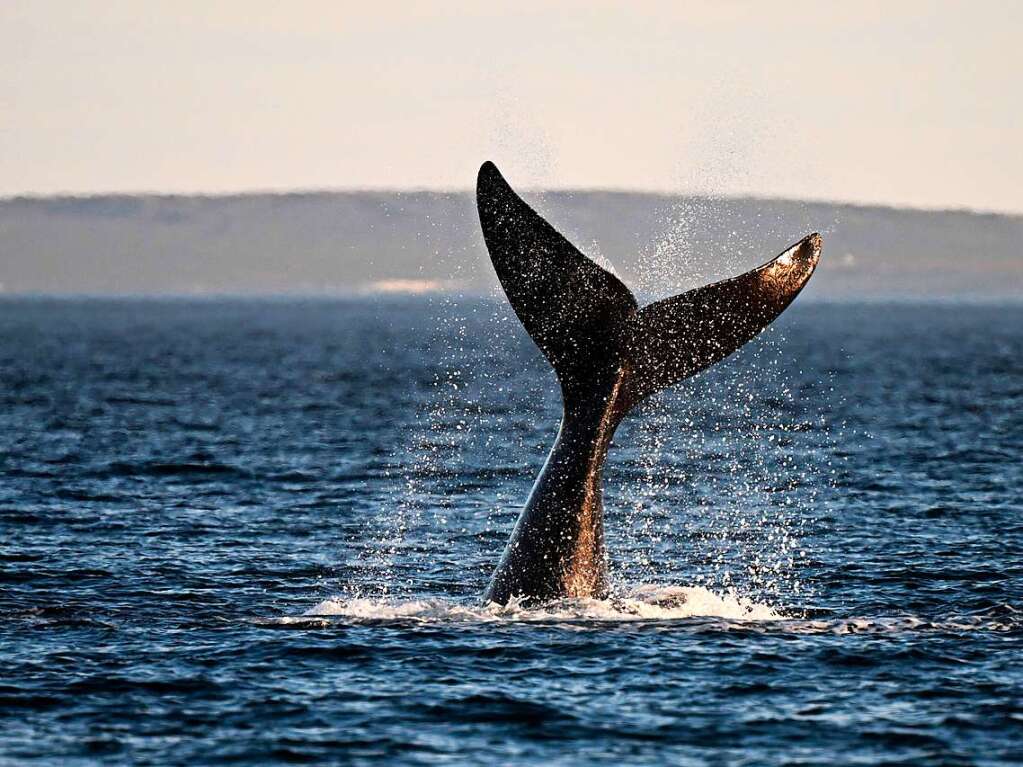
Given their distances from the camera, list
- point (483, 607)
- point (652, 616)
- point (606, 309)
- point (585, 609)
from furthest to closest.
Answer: point (483, 607) < point (652, 616) < point (585, 609) < point (606, 309)

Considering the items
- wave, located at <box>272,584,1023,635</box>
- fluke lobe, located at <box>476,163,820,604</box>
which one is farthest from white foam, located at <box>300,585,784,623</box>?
fluke lobe, located at <box>476,163,820,604</box>

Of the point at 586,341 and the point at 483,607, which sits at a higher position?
the point at 586,341

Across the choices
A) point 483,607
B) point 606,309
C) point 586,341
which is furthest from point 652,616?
point 606,309

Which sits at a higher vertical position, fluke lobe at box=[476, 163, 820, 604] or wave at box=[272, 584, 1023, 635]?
fluke lobe at box=[476, 163, 820, 604]

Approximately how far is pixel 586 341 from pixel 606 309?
336mm

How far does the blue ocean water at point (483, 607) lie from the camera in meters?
13.3

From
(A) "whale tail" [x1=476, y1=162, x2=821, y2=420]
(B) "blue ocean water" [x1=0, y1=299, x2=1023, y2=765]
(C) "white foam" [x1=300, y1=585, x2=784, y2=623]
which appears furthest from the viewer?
(C) "white foam" [x1=300, y1=585, x2=784, y2=623]

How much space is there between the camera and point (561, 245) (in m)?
15.4

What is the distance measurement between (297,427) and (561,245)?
2797cm

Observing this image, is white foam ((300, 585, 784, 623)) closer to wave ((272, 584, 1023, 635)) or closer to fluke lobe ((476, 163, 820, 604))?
wave ((272, 584, 1023, 635))

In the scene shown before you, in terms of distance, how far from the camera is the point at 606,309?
1586cm

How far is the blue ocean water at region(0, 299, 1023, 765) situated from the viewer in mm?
13281

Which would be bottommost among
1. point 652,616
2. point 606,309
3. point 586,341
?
point 652,616

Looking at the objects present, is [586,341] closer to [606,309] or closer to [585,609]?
[606,309]
